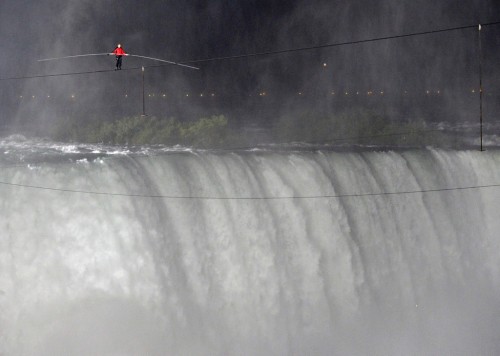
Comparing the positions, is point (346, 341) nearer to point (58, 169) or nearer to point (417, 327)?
point (417, 327)

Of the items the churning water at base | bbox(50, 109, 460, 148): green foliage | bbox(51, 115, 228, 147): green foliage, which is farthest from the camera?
bbox(50, 109, 460, 148): green foliage

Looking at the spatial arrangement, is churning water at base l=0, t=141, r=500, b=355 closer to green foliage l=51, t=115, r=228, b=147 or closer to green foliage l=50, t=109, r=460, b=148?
green foliage l=51, t=115, r=228, b=147

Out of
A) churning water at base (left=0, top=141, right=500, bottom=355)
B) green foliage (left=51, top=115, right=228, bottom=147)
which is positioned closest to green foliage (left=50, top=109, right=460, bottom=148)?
green foliage (left=51, top=115, right=228, bottom=147)

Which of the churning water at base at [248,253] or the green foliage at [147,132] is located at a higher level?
the green foliage at [147,132]

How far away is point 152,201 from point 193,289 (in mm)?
1979

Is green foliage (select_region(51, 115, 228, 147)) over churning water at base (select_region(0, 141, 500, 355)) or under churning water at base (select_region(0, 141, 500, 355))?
over

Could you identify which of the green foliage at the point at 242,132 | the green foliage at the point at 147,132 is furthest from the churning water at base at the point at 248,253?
the green foliage at the point at 242,132

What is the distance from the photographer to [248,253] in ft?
50.7

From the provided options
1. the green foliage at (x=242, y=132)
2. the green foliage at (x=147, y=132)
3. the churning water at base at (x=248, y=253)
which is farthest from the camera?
the green foliage at (x=242, y=132)

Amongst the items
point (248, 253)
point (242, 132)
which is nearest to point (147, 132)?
point (242, 132)

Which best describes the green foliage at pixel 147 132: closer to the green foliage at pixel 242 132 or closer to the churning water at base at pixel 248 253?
the green foliage at pixel 242 132

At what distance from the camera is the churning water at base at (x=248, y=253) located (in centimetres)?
1333

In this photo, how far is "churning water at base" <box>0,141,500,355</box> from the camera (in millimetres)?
13328

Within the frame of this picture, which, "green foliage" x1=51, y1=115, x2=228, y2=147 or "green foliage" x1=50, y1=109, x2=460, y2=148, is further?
"green foliage" x1=50, y1=109, x2=460, y2=148
